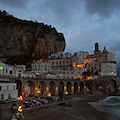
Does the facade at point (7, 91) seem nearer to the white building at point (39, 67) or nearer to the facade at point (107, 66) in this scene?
the white building at point (39, 67)

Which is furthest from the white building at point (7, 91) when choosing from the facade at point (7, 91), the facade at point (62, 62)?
the facade at point (62, 62)

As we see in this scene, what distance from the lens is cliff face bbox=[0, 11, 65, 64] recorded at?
9011cm

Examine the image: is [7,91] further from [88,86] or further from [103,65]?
[103,65]

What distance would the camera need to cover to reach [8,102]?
3591cm

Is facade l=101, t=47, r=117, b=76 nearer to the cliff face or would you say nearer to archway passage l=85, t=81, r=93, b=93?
archway passage l=85, t=81, r=93, b=93

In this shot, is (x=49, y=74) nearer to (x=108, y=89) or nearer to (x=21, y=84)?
(x=21, y=84)

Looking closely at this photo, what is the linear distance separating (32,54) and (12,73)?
35.4m

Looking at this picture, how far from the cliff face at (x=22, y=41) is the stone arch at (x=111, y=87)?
47726 millimetres

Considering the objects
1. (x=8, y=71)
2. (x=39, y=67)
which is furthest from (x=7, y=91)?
(x=39, y=67)

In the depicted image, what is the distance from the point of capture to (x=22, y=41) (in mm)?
93500

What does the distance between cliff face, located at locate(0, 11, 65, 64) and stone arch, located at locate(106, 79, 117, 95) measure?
157 feet

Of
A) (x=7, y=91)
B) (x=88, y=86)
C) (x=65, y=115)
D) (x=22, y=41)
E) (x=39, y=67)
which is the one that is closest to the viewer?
(x=65, y=115)

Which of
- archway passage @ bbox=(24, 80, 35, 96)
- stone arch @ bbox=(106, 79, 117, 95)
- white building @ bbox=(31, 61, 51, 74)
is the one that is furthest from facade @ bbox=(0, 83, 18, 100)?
stone arch @ bbox=(106, 79, 117, 95)

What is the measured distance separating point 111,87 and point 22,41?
64.6 m
